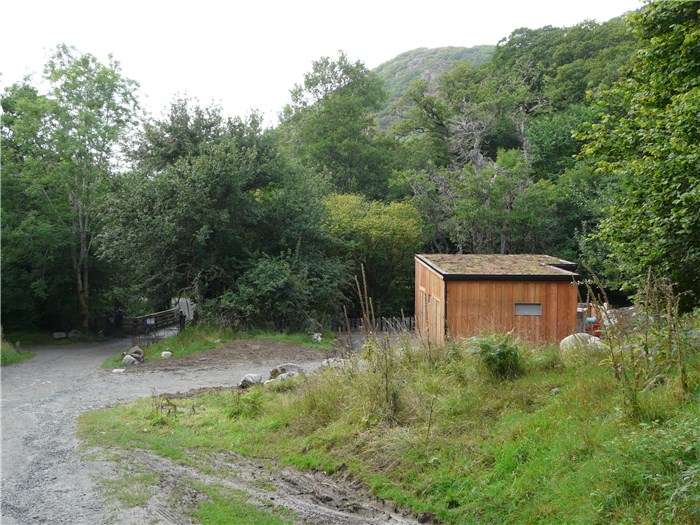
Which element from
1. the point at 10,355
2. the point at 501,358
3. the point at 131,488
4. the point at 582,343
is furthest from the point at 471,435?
the point at 10,355

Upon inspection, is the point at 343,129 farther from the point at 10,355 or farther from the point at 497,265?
the point at 10,355

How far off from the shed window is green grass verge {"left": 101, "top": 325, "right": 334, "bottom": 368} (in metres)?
5.74

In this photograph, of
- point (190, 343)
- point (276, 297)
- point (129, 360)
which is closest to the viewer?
point (129, 360)

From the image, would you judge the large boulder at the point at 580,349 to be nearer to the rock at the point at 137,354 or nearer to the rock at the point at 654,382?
the rock at the point at 654,382

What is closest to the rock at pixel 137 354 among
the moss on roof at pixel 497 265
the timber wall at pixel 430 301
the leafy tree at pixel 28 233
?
the leafy tree at pixel 28 233

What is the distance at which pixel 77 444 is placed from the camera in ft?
26.5

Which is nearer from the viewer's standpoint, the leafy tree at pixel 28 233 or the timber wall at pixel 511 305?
the timber wall at pixel 511 305

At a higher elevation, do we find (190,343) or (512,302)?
(512,302)

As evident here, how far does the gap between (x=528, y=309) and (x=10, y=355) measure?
49.1ft

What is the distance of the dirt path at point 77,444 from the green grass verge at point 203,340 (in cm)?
69

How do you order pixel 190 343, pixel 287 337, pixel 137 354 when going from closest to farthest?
pixel 137 354 → pixel 190 343 → pixel 287 337

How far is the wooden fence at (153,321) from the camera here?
2356 centimetres

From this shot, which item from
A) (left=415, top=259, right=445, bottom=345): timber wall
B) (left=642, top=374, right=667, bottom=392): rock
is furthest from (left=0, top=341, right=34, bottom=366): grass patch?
(left=642, top=374, right=667, bottom=392): rock

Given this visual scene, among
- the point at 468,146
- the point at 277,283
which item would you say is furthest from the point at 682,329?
the point at 468,146
